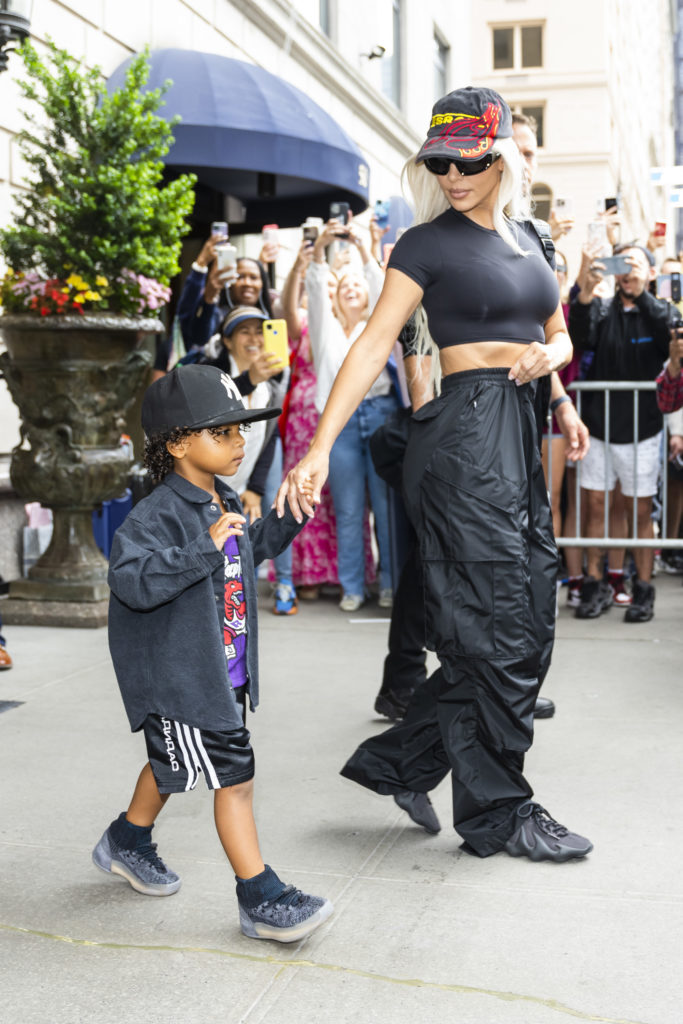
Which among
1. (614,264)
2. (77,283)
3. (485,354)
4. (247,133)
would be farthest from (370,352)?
(247,133)

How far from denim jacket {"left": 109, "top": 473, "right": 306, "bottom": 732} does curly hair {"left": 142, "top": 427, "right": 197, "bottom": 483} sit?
0.05m

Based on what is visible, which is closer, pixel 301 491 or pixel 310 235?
pixel 301 491

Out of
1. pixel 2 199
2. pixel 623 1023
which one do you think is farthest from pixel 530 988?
pixel 2 199

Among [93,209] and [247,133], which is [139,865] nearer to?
[93,209]

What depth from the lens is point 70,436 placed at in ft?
22.2

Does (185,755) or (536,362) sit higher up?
(536,362)

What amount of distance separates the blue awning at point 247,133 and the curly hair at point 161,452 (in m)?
6.50

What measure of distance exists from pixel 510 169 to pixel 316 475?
1.06 metres

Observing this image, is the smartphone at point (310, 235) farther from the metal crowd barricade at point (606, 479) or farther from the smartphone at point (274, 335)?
the smartphone at point (274, 335)

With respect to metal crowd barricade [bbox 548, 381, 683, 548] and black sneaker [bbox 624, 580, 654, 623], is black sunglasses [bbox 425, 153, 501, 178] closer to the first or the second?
metal crowd barricade [bbox 548, 381, 683, 548]

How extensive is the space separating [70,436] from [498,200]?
12.8 feet

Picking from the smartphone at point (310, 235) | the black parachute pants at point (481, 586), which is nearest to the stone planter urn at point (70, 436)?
the smartphone at point (310, 235)

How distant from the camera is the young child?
8.95 ft

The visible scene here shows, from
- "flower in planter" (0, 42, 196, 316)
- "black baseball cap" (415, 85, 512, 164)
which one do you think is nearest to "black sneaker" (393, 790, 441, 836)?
"black baseball cap" (415, 85, 512, 164)
